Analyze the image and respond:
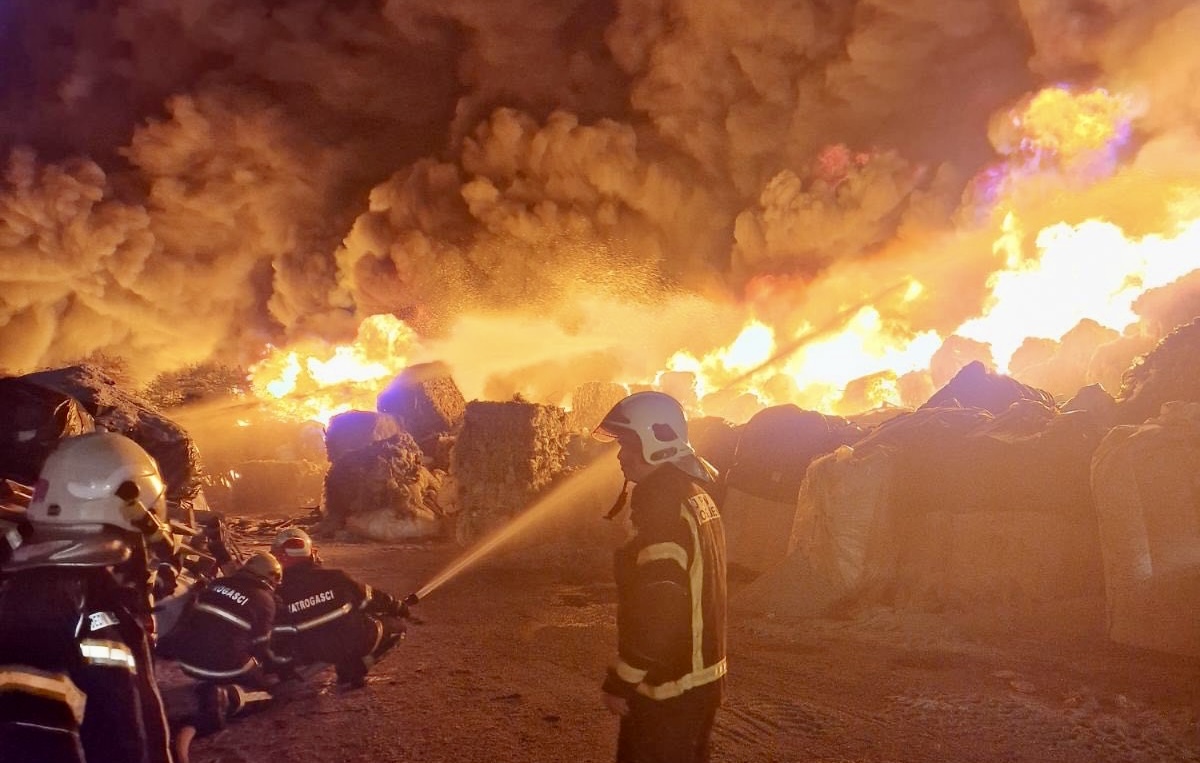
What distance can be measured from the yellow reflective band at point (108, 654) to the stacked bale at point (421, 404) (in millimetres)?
17827

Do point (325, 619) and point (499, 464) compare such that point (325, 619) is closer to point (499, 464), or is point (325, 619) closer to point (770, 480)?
point (770, 480)

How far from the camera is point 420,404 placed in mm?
20844

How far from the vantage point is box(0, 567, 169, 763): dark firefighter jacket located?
7.03 ft

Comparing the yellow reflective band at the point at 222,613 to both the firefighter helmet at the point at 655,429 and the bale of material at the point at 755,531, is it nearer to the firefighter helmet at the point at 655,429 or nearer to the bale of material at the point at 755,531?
the firefighter helmet at the point at 655,429

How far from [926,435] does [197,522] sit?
850 cm

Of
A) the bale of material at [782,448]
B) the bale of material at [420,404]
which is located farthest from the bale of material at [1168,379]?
the bale of material at [420,404]

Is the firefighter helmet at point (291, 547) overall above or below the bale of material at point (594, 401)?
below

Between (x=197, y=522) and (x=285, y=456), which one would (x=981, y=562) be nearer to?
(x=197, y=522)

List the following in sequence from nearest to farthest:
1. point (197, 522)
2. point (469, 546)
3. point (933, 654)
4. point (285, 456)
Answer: point (933, 654) → point (197, 522) → point (469, 546) → point (285, 456)

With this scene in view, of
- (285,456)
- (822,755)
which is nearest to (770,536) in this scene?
(822,755)

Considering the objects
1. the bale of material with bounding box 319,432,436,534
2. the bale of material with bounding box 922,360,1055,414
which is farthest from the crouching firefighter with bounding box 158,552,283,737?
the bale of material with bounding box 319,432,436,534

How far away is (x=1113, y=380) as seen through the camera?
13.5 metres

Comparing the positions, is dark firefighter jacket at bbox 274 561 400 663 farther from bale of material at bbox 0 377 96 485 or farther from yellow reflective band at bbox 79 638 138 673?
yellow reflective band at bbox 79 638 138 673

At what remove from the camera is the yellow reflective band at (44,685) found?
7.00 feet
